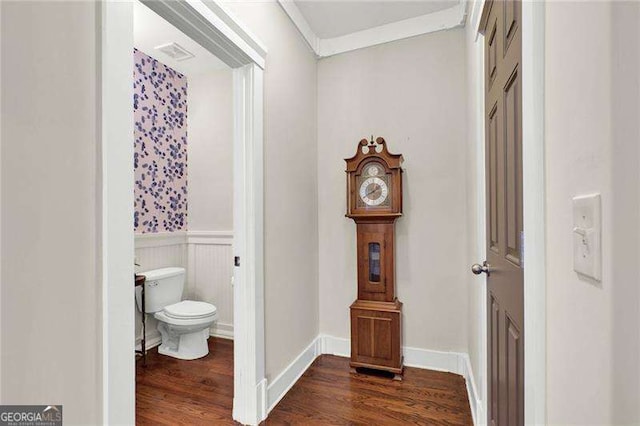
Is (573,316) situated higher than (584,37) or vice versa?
(584,37)

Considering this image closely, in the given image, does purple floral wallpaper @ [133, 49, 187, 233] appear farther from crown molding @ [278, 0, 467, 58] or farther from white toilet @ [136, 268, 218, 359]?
crown molding @ [278, 0, 467, 58]

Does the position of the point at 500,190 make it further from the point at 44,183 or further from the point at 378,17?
the point at 378,17

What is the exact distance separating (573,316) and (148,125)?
3.17 meters

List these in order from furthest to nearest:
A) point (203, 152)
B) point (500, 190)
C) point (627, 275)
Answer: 1. point (203, 152)
2. point (500, 190)
3. point (627, 275)

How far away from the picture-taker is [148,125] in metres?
2.84

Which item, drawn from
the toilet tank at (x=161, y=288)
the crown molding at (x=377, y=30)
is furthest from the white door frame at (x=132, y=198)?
the toilet tank at (x=161, y=288)

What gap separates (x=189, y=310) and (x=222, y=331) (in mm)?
636

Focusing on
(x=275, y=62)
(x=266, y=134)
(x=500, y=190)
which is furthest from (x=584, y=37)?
(x=275, y=62)

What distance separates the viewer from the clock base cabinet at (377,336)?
2238 millimetres

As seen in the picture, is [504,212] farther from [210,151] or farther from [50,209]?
[210,151]

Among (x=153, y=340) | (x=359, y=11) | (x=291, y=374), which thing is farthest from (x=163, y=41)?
(x=291, y=374)

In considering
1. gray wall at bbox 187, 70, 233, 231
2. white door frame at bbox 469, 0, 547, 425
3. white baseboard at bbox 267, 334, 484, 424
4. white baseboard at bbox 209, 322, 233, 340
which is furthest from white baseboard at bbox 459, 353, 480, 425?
gray wall at bbox 187, 70, 233, 231

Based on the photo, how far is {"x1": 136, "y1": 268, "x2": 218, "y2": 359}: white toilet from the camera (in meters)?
2.50

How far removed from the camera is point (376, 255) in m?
2.36
